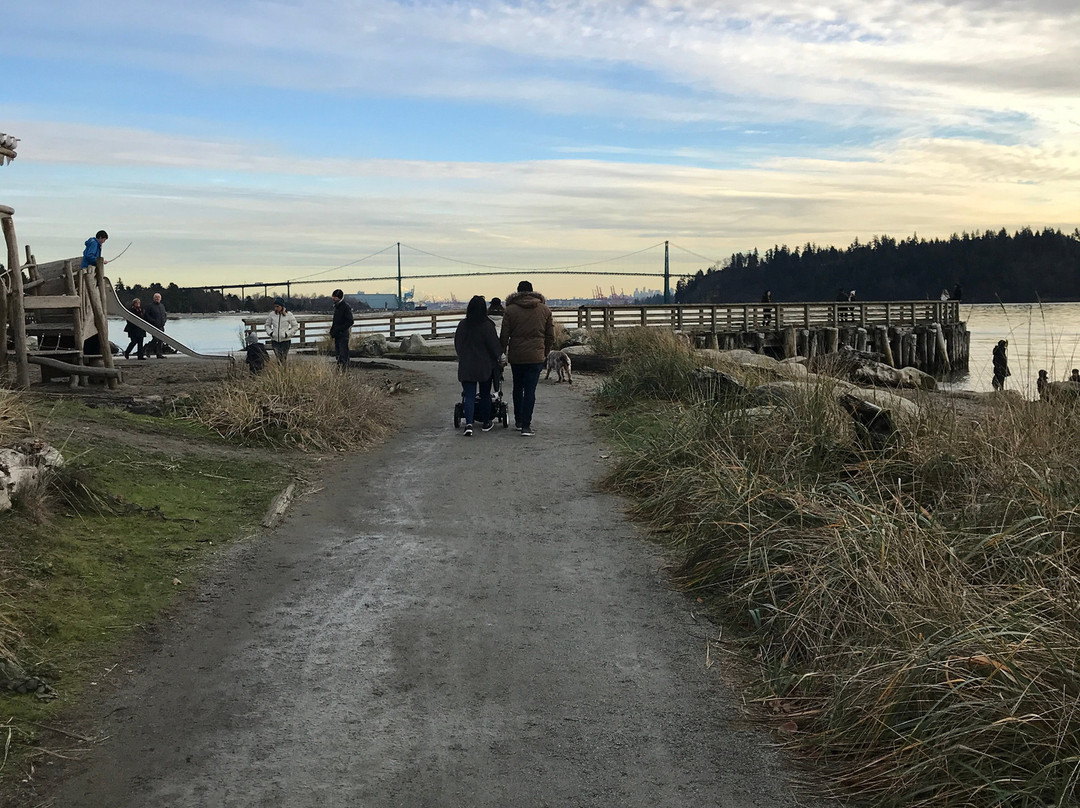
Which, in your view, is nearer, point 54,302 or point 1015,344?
point 1015,344

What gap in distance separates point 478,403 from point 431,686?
27.8 ft

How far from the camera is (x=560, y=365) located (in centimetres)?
1875

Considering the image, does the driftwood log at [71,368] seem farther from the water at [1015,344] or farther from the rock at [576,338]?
the rock at [576,338]

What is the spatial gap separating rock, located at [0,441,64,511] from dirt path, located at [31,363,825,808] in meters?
1.51

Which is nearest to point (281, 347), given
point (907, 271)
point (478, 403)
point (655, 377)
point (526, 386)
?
point (478, 403)

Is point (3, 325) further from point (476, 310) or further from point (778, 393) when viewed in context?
point (778, 393)

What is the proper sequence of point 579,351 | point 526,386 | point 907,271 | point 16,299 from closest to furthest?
point 526,386
point 16,299
point 579,351
point 907,271

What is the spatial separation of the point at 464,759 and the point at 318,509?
4936 mm

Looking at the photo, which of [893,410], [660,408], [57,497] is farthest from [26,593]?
[660,408]

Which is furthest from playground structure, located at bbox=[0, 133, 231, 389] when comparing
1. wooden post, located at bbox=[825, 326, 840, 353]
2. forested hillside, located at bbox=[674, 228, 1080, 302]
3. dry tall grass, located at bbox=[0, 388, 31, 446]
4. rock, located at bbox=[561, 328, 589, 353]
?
forested hillside, located at bbox=[674, 228, 1080, 302]

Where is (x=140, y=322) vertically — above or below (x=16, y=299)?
below

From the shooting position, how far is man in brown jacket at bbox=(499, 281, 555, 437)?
40.7 feet

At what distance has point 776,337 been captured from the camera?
1887 inches

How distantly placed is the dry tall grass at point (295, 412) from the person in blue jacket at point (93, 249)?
453cm
